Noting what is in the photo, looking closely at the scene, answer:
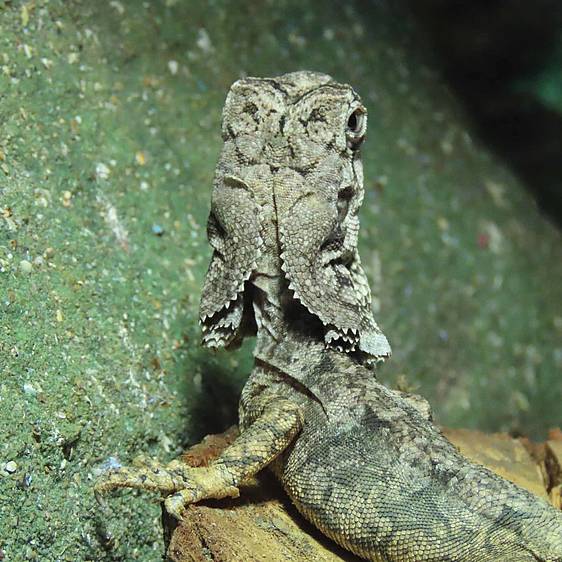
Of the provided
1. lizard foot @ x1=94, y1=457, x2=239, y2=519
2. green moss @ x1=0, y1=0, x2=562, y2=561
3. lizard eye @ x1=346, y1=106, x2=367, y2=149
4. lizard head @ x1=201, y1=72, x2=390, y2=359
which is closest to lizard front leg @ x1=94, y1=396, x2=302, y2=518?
lizard foot @ x1=94, y1=457, x2=239, y2=519

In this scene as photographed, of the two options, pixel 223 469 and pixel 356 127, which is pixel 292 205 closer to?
pixel 356 127

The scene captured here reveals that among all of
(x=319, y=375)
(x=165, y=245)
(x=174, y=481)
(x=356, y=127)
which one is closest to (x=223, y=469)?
(x=174, y=481)

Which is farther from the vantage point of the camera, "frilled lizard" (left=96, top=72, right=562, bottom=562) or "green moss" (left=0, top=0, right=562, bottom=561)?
"green moss" (left=0, top=0, right=562, bottom=561)

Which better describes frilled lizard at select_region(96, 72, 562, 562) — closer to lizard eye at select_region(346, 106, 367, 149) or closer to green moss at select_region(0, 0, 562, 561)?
lizard eye at select_region(346, 106, 367, 149)

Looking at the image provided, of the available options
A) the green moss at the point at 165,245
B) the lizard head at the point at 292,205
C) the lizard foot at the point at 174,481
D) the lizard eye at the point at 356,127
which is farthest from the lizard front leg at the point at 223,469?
the lizard eye at the point at 356,127

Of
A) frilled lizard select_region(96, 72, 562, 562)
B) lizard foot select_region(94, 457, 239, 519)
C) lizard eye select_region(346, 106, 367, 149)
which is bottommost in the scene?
lizard foot select_region(94, 457, 239, 519)

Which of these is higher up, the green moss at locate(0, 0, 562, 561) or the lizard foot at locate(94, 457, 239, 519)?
the green moss at locate(0, 0, 562, 561)

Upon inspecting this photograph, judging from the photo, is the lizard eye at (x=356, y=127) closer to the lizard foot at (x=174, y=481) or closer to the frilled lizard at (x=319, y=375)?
the frilled lizard at (x=319, y=375)

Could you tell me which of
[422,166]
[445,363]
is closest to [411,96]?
[422,166]
